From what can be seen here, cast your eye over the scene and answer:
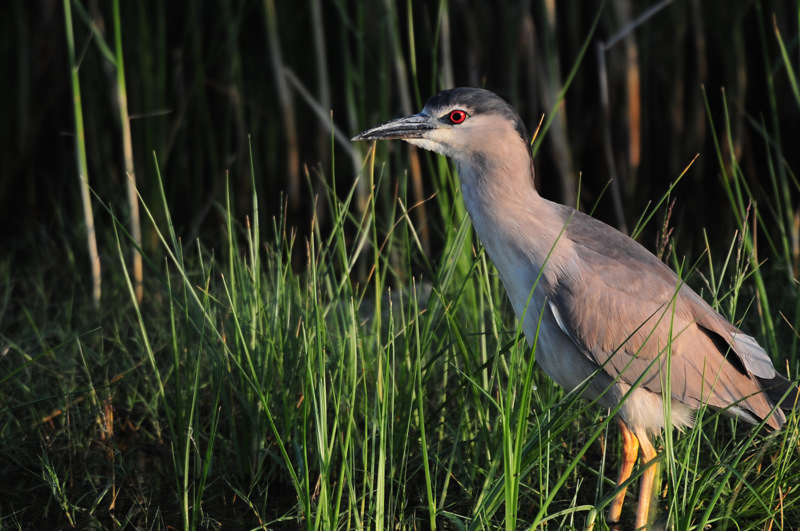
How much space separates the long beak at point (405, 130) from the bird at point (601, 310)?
31mm

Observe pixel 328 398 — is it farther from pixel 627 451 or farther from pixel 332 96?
pixel 332 96

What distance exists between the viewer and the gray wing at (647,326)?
2.57m

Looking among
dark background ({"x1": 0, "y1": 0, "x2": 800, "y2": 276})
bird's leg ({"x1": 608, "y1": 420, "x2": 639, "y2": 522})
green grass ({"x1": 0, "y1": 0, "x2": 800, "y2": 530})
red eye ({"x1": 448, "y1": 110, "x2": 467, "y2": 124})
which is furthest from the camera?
dark background ({"x1": 0, "y1": 0, "x2": 800, "y2": 276})

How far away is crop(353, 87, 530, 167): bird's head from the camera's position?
9.10ft

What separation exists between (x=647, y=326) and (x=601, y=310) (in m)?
0.18

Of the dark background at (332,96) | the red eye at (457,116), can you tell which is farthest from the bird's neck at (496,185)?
the dark background at (332,96)

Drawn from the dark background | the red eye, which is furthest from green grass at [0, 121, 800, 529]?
the dark background

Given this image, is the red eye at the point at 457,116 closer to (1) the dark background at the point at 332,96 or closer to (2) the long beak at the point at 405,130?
(2) the long beak at the point at 405,130

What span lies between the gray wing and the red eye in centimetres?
46

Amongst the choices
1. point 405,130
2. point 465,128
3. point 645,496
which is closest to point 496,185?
point 465,128

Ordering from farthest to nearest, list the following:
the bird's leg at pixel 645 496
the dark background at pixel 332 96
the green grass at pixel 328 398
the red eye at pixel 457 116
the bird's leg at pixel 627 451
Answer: the dark background at pixel 332 96 → the red eye at pixel 457 116 → the bird's leg at pixel 627 451 → the bird's leg at pixel 645 496 → the green grass at pixel 328 398

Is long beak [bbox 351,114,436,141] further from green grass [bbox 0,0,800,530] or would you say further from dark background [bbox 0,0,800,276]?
dark background [bbox 0,0,800,276]

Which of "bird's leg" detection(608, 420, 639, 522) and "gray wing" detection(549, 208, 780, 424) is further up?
"gray wing" detection(549, 208, 780, 424)

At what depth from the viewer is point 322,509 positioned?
2098 mm
